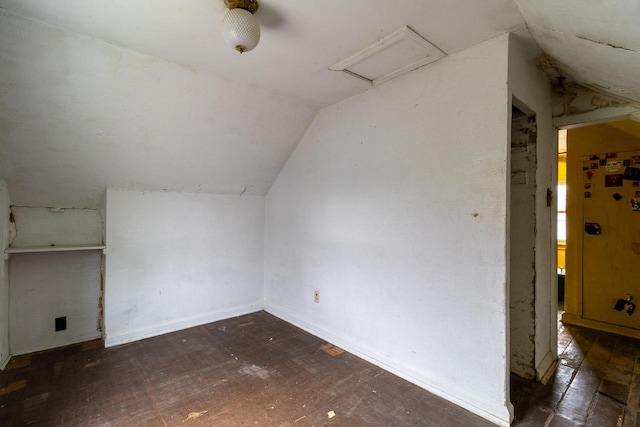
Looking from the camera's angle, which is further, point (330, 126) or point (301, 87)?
point (330, 126)

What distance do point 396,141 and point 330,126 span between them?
80cm

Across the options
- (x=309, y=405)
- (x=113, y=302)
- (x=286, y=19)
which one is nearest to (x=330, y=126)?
(x=286, y=19)

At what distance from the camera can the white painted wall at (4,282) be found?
2.28 meters

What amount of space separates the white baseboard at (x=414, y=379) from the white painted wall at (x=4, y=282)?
2.27 meters

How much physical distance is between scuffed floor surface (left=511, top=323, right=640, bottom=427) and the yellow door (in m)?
0.45

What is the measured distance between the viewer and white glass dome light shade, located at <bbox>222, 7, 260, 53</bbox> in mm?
1435

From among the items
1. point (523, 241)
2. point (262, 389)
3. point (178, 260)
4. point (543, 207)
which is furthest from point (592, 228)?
point (178, 260)

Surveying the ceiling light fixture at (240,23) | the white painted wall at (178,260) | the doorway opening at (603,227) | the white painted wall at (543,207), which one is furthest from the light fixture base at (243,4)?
the doorway opening at (603,227)

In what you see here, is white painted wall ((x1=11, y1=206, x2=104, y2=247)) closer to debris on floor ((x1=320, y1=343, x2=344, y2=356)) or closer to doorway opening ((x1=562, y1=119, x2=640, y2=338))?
debris on floor ((x1=320, y1=343, x2=344, y2=356))

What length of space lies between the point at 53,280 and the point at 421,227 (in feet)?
10.4

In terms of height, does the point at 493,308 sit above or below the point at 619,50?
below

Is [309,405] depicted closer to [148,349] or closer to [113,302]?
[148,349]

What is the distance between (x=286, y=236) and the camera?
3402mm

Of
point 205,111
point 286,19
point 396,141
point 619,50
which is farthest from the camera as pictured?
point 205,111
